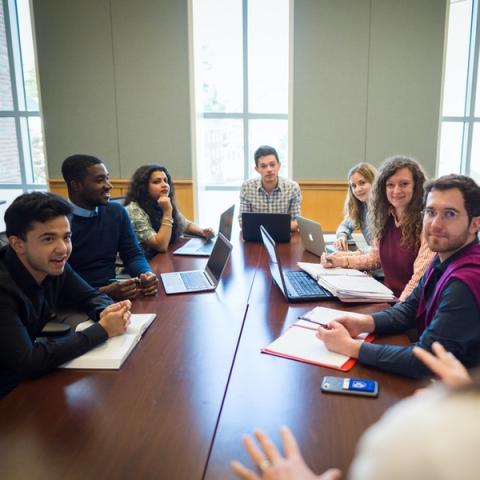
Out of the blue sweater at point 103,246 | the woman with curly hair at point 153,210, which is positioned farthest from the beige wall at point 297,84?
the blue sweater at point 103,246

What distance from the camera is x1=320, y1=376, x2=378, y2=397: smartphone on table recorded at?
1.07 metres

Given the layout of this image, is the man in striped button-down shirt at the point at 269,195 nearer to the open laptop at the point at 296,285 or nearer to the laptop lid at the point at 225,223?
the laptop lid at the point at 225,223

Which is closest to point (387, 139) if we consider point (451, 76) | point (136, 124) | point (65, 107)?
point (451, 76)

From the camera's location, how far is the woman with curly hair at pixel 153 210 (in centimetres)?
264

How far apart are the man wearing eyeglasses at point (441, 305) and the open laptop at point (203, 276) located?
706 mm

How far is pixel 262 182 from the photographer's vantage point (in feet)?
11.4

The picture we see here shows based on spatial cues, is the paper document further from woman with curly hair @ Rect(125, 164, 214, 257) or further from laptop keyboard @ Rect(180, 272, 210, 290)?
woman with curly hair @ Rect(125, 164, 214, 257)

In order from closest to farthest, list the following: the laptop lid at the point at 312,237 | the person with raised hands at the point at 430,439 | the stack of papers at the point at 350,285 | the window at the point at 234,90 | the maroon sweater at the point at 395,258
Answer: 1. the person with raised hands at the point at 430,439
2. the stack of papers at the point at 350,285
3. the maroon sweater at the point at 395,258
4. the laptop lid at the point at 312,237
5. the window at the point at 234,90

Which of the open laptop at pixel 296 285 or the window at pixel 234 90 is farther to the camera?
the window at pixel 234 90

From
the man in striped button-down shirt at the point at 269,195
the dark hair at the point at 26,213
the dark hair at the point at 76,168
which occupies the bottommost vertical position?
the man in striped button-down shirt at the point at 269,195

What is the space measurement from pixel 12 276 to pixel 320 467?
1.06 metres

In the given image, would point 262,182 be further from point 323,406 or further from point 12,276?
point 323,406

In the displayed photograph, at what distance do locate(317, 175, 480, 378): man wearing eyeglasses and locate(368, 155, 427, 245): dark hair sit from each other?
1.62 feet

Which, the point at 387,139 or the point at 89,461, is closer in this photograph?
the point at 89,461
